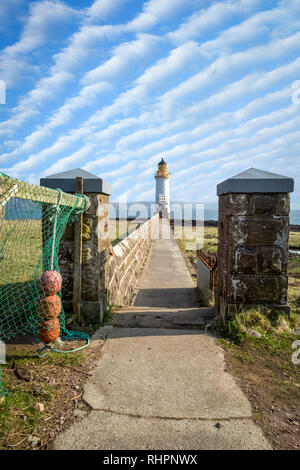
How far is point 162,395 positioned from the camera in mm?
2584

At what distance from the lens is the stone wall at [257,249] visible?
4055 millimetres

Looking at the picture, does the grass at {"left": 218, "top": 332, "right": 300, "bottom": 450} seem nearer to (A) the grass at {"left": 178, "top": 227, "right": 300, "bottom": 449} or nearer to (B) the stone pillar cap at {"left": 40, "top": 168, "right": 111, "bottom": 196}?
(A) the grass at {"left": 178, "top": 227, "right": 300, "bottom": 449}

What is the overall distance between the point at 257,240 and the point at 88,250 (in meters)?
2.36

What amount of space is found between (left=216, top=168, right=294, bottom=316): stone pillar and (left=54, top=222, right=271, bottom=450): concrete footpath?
831 millimetres

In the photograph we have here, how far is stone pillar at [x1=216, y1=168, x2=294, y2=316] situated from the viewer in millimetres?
4023

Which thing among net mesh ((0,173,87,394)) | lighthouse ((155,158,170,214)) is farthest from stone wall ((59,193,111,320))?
lighthouse ((155,158,170,214))

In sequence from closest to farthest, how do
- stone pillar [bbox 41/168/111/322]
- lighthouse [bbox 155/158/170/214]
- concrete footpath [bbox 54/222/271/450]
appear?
concrete footpath [bbox 54/222/271/450], stone pillar [bbox 41/168/111/322], lighthouse [bbox 155/158/170/214]

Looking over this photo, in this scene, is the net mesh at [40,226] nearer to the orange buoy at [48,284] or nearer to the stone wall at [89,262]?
the orange buoy at [48,284]

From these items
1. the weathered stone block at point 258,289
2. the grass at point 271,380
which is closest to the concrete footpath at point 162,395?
the grass at point 271,380

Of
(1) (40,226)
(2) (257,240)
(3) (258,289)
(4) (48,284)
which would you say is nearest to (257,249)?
(2) (257,240)

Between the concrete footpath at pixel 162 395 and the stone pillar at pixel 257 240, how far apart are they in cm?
83

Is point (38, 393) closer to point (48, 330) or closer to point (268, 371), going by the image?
point (48, 330)

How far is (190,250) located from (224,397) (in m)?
13.0

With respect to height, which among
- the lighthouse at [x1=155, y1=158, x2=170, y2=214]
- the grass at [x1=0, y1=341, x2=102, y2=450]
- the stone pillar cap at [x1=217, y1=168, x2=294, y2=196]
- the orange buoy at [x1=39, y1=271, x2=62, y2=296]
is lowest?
the grass at [x1=0, y1=341, x2=102, y2=450]
